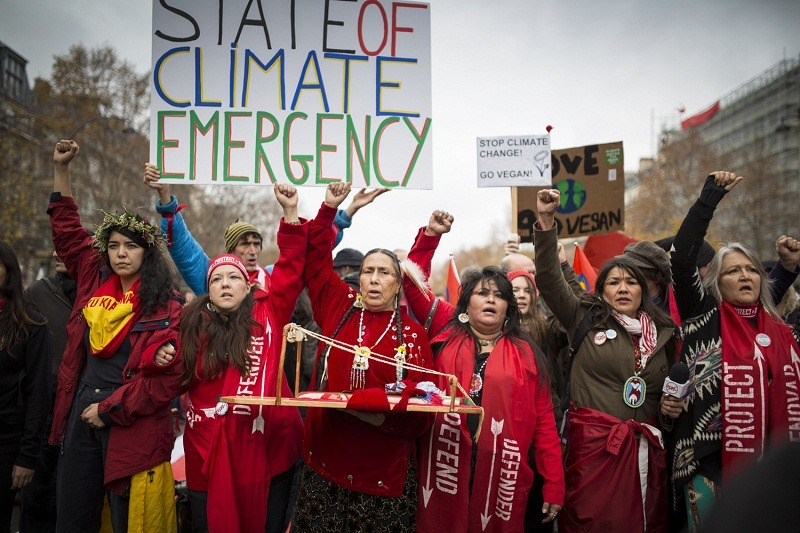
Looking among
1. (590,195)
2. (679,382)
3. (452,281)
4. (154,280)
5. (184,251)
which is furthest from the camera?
(590,195)

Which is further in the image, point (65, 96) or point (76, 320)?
point (65, 96)

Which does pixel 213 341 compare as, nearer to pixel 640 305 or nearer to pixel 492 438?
pixel 492 438

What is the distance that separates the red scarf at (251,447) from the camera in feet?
9.66

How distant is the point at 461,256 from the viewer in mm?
76375

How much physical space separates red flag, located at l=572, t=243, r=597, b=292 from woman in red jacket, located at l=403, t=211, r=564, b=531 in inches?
85.4

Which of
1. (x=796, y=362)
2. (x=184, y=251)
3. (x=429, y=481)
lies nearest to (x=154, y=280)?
(x=184, y=251)

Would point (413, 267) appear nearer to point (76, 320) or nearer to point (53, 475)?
Answer: point (76, 320)

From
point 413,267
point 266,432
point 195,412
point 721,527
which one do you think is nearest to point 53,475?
point 195,412

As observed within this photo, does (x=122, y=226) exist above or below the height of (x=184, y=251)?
above

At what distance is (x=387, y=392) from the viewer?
2.90 metres

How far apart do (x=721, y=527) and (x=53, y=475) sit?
4.11 m

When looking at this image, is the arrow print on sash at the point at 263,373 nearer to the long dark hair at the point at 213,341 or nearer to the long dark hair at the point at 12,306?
the long dark hair at the point at 213,341

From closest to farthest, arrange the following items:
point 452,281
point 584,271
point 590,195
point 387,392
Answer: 1. point 387,392
2. point 584,271
3. point 452,281
4. point 590,195

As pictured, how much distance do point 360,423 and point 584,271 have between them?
10.3 ft
